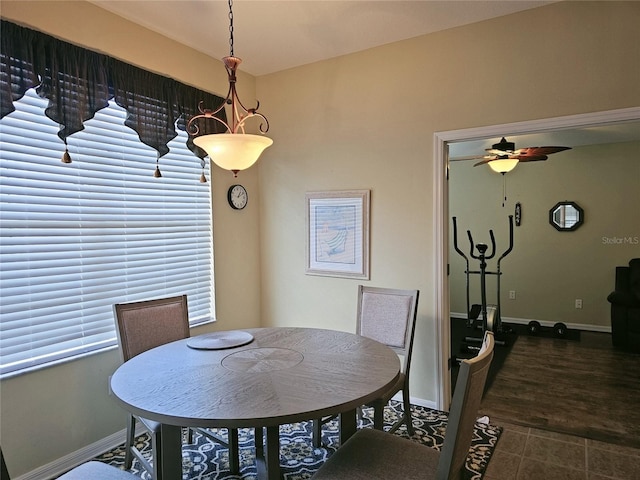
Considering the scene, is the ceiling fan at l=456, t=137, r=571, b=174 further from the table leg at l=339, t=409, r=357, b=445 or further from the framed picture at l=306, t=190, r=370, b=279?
the table leg at l=339, t=409, r=357, b=445

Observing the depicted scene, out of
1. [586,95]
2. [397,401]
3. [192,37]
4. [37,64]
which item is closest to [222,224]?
[192,37]

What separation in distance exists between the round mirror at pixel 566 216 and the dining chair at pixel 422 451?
4.64 meters

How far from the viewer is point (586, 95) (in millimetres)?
2514

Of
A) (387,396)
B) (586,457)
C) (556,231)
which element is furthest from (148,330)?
(556,231)

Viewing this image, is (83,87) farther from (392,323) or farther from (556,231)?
(556,231)

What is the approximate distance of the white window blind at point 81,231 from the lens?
7.34 ft

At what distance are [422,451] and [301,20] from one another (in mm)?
2678

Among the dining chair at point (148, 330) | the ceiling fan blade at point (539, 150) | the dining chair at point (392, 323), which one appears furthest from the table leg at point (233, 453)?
the ceiling fan blade at point (539, 150)

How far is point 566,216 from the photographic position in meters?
5.45

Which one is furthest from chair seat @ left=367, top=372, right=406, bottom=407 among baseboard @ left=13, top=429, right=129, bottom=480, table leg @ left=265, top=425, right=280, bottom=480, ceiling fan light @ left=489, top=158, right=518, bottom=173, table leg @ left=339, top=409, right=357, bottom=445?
ceiling fan light @ left=489, top=158, right=518, bottom=173

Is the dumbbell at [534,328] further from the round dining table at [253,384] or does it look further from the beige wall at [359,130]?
the round dining table at [253,384]

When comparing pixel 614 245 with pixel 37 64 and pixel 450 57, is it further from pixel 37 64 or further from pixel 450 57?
pixel 37 64

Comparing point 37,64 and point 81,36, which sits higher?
point 81,36

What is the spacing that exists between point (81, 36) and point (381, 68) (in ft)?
6.82
